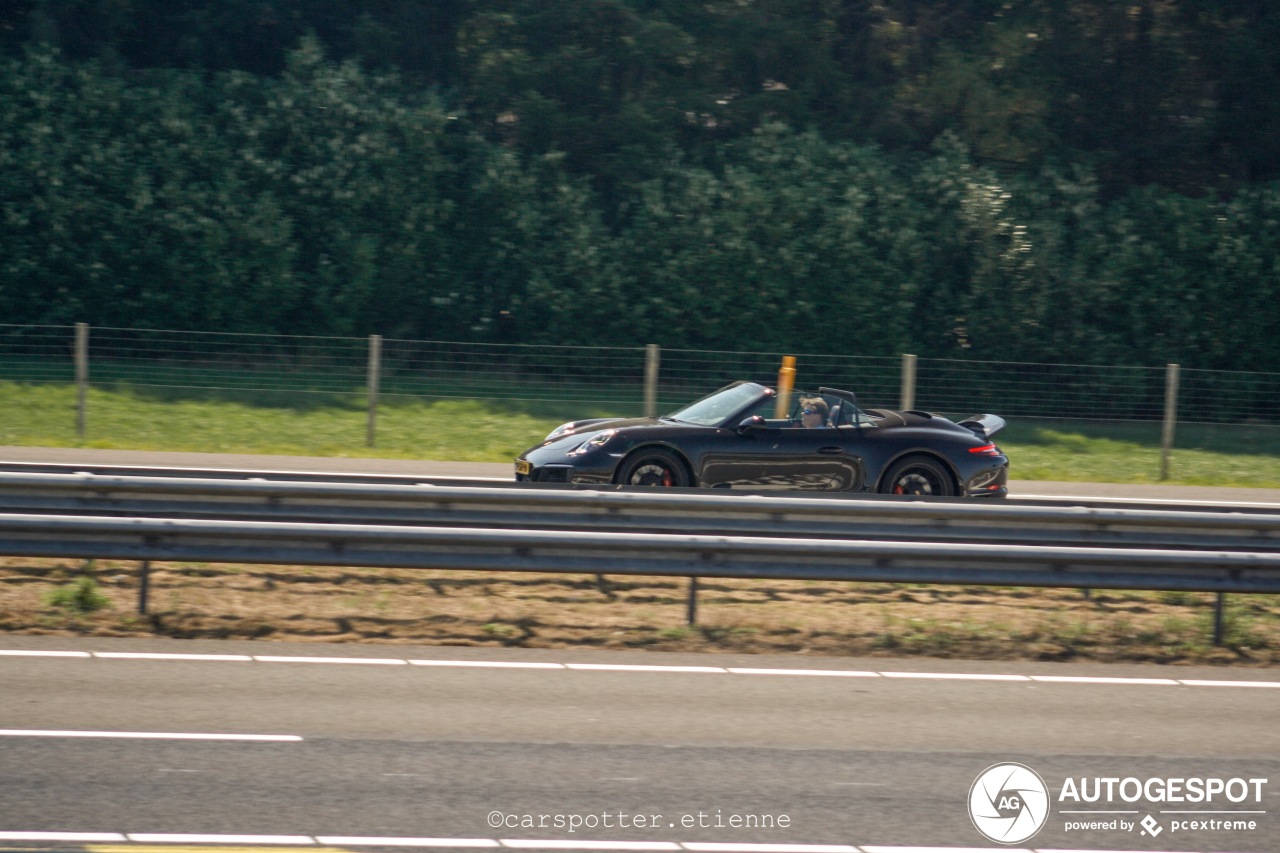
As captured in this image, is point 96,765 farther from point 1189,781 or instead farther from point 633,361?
point 633,361

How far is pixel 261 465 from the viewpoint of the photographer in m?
15.2

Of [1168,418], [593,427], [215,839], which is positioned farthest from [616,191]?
[215,839]

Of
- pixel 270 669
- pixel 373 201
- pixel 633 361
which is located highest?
pixel 373 201

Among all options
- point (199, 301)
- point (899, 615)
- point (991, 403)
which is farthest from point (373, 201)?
point (899, 615)

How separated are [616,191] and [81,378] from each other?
492 inches

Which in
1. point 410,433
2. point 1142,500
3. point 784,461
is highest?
point 784,461

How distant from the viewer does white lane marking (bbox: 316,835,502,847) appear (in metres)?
4.88

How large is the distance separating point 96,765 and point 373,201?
1976 cm

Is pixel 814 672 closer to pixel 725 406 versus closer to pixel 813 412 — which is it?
pixel 813 412

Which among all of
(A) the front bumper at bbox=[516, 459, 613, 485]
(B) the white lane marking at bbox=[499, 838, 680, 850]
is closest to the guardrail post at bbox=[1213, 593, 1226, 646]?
(A) the front bumper at bbox=[516, 459, 613, 485]

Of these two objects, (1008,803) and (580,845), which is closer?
(580,845)

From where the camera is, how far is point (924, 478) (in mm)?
12750

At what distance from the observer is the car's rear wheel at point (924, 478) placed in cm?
1266

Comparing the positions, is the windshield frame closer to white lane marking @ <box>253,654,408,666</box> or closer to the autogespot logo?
white lane marking @ <box>253,654,408,666</box>
